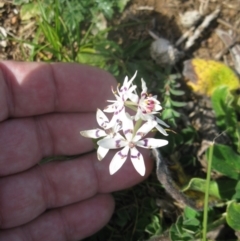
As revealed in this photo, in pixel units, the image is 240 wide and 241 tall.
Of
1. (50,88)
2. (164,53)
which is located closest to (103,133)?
(50,88)

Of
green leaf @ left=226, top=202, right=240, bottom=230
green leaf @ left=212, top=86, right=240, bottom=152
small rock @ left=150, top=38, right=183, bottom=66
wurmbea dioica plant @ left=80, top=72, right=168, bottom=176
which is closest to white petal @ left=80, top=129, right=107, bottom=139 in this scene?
wurmbea dioica plant @ left=80, top=72, right=168, bottom=176

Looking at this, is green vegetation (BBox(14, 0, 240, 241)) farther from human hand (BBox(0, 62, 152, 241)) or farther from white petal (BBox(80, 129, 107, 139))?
white petal (BBox(80, 129, 107, 139))

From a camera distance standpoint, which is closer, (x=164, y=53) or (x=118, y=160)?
(x=118, y=160)

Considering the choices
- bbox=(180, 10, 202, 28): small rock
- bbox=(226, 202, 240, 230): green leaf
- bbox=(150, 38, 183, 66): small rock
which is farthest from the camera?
bbox=(180, 10, 202, 28): small rock

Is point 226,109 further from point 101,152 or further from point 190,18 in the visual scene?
point 101,152

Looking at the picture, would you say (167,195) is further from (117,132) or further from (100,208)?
(117,132)

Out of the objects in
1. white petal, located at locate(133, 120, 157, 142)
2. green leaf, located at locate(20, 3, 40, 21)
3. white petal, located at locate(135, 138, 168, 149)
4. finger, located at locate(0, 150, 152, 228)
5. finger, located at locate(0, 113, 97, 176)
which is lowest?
finger, located at locate(0, 150, 152, 228)

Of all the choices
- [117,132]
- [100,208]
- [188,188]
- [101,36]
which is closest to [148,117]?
[117,132]
